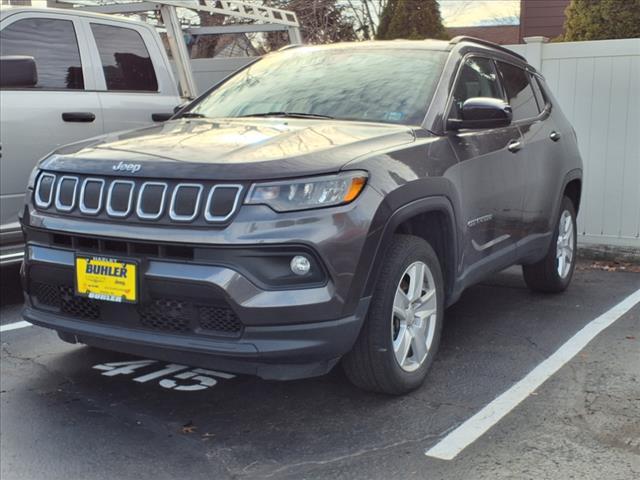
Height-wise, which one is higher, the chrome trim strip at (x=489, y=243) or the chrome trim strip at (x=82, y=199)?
the chrome trim strip at (x=82, y=199)

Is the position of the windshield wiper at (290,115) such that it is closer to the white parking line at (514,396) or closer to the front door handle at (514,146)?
the front door handle at (514,146)

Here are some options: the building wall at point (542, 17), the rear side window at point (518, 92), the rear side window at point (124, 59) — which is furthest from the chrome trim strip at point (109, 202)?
the building wall at point (542, 17)

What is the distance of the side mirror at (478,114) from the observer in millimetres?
4180

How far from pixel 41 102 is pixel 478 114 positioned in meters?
3.23

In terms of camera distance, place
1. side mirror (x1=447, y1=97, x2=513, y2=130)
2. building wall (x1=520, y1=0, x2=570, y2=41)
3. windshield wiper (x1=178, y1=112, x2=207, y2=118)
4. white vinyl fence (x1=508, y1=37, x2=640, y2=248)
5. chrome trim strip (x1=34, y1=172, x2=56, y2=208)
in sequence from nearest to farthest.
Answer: chrome trim strip (x1=34, y1=172, x2=56, y2=208) → side mirror (x1=447, y1=97, x2=513, y2=130) → windshield wiper (x1=178, y1=112, x2=207, y2=118) → white vinyl fence (x1=508, y1=37, x2=640, y2=248) → building wall (x1=520, y1=0, x2=570, y2=41)

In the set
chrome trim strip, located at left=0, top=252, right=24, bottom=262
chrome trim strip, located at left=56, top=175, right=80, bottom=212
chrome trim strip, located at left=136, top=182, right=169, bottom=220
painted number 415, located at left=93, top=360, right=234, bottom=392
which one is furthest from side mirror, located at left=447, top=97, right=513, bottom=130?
chrome trim strip, located at left=0, top=252, right=24, bottom=262

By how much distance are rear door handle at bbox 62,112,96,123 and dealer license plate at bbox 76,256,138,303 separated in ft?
8.73

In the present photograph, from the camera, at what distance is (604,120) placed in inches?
291

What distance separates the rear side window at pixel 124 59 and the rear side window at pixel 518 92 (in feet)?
9.84

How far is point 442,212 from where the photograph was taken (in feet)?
13.1

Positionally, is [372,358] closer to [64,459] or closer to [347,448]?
[347,448]

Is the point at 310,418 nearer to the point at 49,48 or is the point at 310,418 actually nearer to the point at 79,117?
the point at 79,117

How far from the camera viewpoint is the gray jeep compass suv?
3195mm

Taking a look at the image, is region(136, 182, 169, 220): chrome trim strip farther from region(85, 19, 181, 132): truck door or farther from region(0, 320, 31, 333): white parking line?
region(85, 19, 181, 132): truck door
